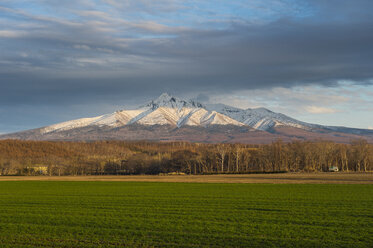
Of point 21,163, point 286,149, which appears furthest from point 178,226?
point 21,163

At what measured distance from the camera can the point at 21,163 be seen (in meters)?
151

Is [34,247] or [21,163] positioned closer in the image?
[34,247]

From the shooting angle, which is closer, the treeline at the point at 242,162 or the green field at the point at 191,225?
the green field at the point at 191,225

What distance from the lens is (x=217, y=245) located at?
57.3 feet

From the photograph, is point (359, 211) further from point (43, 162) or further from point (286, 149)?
point (43, 162)

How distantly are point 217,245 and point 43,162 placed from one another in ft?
511

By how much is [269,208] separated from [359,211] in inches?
234

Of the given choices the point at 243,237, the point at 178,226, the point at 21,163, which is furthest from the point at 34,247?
the point at 21,163

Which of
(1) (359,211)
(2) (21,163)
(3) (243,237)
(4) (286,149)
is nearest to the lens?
(3) (243,237)

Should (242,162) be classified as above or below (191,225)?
below

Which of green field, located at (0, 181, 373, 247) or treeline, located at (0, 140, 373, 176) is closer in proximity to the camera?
green field, located at (0, 181, 373, 247)

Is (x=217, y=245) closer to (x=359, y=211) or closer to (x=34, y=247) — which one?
(x=34, y=247)

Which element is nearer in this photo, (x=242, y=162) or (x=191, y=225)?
(x=191, y=225)

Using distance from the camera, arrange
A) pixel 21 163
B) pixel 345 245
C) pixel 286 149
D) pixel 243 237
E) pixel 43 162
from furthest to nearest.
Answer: pixel 43 162
pixel 21 163
pixel 286 149
pixel 243 237
pixel 345 245
